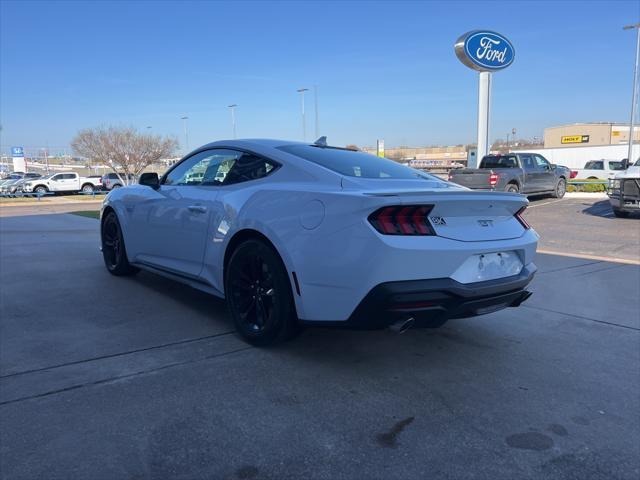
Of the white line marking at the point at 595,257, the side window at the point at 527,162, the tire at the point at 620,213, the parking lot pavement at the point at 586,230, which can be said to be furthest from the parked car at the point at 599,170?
the white line marking at the point at 595,257

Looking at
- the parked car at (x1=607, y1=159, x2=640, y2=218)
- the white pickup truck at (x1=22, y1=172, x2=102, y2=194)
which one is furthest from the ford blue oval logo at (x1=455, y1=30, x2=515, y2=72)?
the white pickup truck at (x1=22, y1=172, x2=102, y2=194)

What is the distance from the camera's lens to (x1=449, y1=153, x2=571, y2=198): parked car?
15758 millimetres

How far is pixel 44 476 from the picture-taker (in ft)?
7.70

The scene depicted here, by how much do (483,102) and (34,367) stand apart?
19267 mm

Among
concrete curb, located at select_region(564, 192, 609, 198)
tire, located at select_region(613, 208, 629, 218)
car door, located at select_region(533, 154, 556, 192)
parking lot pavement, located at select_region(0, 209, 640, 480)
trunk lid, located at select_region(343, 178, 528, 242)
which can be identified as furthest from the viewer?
concrete curb, located at select_region(564, 192, 609, 198)

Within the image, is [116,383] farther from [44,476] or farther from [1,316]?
[1,316]

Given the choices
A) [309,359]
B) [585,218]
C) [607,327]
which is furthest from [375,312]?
[585,218]

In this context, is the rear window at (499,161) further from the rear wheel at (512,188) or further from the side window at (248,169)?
the side window at (248,169)

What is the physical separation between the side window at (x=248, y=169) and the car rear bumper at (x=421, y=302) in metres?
1.37

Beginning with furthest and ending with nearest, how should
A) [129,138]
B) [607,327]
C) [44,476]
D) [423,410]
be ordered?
[129,138], [607,327], [423,410], [44,476]

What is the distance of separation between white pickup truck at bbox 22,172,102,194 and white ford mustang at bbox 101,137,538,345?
112 ft

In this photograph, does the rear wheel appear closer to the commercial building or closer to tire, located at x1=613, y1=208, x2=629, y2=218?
tire, located at x1=613, y1=208, x2=629, y2=218

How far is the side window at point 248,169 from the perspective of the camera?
405 centimetres

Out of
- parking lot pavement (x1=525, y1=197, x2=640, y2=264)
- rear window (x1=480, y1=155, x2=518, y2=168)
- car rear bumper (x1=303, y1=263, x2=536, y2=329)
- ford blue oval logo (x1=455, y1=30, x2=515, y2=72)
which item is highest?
ford blue oval logo (x1=455, y1=30, x2=515, y2=72)
